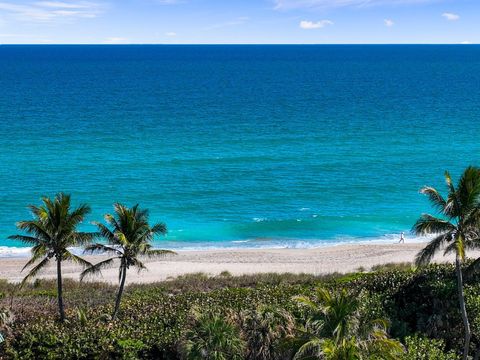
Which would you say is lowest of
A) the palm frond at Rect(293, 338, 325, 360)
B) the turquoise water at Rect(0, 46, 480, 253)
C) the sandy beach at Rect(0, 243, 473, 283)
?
the palm frond at Rect(293, 338, 325, 360)

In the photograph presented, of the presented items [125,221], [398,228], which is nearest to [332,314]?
[125,221]

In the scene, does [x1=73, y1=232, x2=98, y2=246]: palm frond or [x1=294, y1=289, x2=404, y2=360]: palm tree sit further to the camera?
[x1=73, y1=232, x2=98, y2=246]: palm frond

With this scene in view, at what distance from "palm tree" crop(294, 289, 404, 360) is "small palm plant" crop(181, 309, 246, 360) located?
11.1 ft

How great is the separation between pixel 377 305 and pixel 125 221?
11116mm

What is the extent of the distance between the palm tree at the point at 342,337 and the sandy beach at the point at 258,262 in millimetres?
20520

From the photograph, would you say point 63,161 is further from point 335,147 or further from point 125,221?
point 125,221

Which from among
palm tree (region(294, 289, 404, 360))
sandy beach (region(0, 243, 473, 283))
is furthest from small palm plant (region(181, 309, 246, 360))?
sandy beach (region(0, 243, 473, 283))

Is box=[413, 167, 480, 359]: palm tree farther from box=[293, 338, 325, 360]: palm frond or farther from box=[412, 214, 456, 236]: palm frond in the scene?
box=[293, 338, 325, 360]: palm frond

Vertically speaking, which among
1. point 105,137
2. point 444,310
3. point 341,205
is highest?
point 105,137

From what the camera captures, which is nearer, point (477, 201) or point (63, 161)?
point (477, 201)

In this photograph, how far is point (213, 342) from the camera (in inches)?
784

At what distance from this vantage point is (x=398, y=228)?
49750 millimetres

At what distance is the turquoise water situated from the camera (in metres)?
51.0

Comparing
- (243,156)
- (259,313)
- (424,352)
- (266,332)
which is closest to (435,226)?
(424,352)
